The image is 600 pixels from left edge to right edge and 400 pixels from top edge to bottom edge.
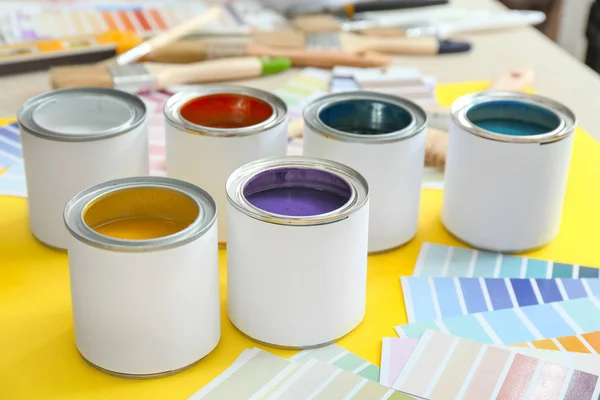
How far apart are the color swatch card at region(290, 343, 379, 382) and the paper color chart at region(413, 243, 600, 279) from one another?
0.52 ft

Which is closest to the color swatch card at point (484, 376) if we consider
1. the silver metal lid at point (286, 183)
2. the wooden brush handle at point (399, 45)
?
the silver metal lid at point (286, 183)

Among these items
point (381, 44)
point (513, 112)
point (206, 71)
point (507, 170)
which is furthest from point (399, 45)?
point (507, 170)

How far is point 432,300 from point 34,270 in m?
0.40

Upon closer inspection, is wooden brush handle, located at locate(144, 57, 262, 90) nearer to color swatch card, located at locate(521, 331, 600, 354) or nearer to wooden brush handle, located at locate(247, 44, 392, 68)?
wooden brush handle, located at locate(247, 44, 392, 68)

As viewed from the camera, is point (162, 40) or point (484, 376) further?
point (162, 40)

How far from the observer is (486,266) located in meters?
0.93

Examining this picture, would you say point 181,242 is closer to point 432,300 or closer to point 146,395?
point 146,395

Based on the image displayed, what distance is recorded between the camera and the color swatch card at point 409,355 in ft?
2.49

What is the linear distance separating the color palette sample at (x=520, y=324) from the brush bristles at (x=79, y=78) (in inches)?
24.1

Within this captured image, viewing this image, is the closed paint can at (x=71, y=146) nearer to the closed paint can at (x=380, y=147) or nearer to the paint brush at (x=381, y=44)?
the closed paint can at (x=380, y=147)

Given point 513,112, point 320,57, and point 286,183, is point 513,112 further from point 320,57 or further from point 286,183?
point 320,57

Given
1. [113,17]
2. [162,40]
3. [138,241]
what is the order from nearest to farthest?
[138,241]
[162,40]
[113,17]

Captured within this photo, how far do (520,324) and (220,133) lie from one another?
Result: 34 cm

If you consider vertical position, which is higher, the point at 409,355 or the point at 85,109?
the point at 85,109
